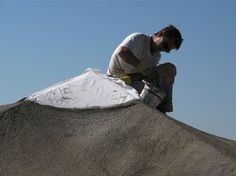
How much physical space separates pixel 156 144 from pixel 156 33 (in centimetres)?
198

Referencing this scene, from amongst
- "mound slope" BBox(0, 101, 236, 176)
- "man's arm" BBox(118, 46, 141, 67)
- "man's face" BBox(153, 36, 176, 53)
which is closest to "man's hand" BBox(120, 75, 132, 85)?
"man's arm" BBox(118, 46, 141, 67)

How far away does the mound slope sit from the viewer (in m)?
5.16

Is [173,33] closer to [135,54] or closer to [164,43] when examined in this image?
[164,43]

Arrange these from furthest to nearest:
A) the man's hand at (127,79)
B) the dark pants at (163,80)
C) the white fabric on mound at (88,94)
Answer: the man's hand at (127,79) → the dark pants at (163,80) → the white fabric on mound at (88,94)

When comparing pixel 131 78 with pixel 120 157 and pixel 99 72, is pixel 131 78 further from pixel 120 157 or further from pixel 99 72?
pixel 120 157

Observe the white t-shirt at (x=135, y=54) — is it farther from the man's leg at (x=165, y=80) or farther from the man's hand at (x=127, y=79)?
the man's leg at (x=165, y=80)

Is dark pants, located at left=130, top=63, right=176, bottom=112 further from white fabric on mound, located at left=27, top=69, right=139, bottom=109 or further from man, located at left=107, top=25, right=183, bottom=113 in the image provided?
white fabric on mound, located at left=27, top=69, right=139, bottom=109

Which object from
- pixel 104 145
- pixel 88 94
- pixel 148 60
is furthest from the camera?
pixel 148 60

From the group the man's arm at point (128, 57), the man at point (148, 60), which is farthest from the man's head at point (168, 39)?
the man's arm at point (128, 57)

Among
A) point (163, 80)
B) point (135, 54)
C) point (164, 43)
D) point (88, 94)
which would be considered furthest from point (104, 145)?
point (164, 43)

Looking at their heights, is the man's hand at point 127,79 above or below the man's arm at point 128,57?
below

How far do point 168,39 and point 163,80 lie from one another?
1.60 feet

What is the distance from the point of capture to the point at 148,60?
705 centimetres

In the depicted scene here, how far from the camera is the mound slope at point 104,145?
16.9 ft
